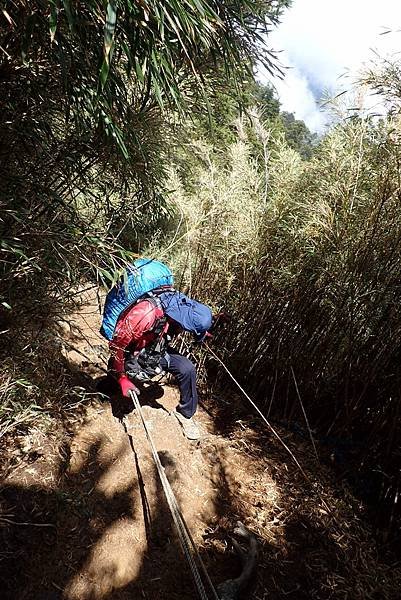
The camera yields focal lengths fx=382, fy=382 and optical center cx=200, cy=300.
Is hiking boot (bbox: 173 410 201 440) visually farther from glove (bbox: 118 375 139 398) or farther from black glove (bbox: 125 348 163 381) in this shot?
glove (bbox: 118 375 139 398)

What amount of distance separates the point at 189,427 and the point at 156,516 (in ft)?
2.98

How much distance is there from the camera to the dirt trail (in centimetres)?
209

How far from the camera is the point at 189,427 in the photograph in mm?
3377

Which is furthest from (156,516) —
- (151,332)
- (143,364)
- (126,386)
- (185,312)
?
(185,312)

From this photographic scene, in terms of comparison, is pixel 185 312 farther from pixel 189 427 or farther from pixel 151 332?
pixel 189 427

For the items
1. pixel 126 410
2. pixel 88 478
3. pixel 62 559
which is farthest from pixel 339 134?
pixel 62 559

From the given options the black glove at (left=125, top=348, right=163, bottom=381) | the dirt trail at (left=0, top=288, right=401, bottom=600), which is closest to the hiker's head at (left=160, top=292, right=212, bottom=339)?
the black glove at (left=125, top=348, right=163, bottom=381)

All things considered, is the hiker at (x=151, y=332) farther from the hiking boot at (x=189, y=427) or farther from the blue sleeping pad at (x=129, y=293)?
the hiking boot at (x=189, y=427)

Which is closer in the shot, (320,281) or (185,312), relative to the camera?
→ (185,312)

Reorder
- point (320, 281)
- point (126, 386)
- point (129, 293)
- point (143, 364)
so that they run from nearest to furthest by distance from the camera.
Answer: point (129, 293), point (126, 386), point (143, 364), point (320, 281)

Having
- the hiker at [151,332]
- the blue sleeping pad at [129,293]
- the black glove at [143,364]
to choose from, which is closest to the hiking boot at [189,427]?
the hiker at [151,332]

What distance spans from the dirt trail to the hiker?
0.92 feet

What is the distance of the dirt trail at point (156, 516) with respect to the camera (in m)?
2.09

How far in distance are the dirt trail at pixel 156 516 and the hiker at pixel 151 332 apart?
28 centimetres
